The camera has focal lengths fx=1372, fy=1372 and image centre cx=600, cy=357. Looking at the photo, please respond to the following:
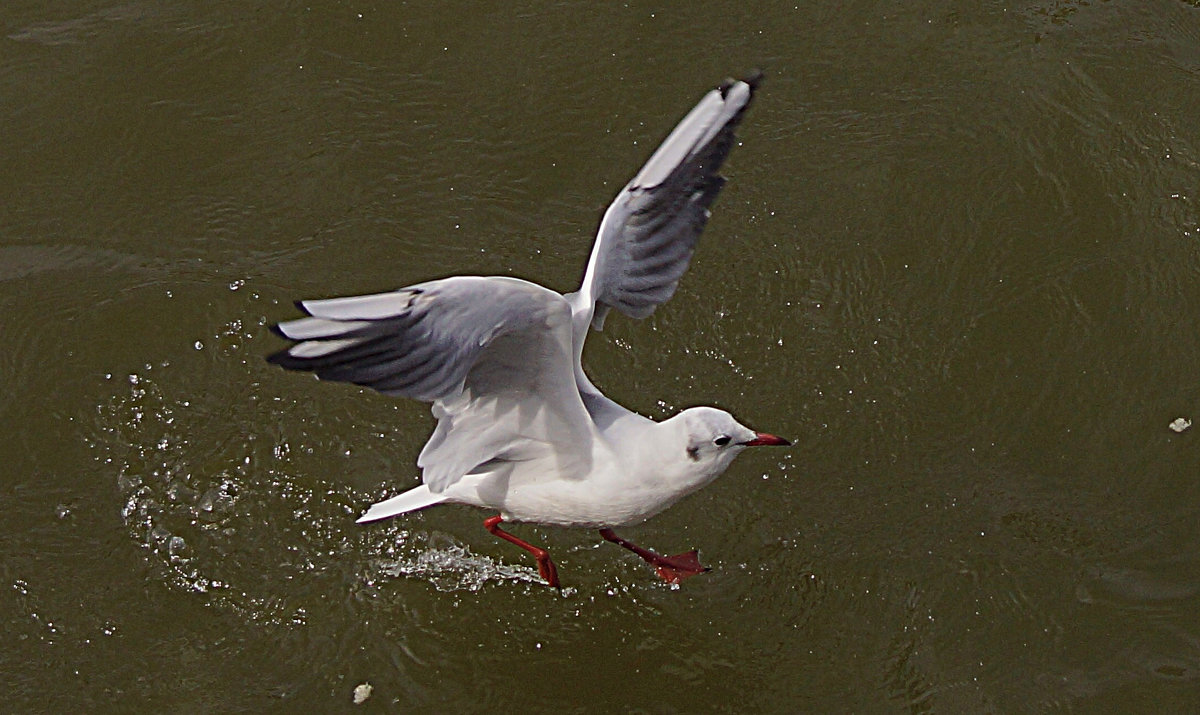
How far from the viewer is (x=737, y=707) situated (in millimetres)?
4457

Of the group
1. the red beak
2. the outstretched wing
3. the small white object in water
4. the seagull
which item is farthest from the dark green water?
the red beak

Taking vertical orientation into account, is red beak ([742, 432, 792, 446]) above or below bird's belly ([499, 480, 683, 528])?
above

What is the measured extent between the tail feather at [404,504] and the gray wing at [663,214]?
0.77 m

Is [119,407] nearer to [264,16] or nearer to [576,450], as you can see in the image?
[576,450]

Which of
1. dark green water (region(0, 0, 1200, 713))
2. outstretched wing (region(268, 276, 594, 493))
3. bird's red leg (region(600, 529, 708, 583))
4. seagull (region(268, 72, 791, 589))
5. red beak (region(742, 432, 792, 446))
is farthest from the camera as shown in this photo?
bird's red leg (region(600, 529, 708, 583))

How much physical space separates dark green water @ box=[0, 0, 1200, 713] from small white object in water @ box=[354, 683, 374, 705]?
1.7 inches

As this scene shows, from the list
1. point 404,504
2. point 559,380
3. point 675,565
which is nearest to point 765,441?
point 559,380

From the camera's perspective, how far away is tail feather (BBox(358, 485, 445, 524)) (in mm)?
4594

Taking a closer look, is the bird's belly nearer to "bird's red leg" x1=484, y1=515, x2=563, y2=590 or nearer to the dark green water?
"bird's red leg" x1=484, y1=515, x2=563, y2=590

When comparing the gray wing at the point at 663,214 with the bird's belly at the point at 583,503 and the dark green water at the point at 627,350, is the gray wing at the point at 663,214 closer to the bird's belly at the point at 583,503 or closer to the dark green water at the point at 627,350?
the bird's belly at the point at 583,503

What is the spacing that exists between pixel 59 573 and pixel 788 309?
289cm

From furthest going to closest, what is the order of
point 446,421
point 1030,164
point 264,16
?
1. point 264,16
2. point 1030,164
3. point 446,421

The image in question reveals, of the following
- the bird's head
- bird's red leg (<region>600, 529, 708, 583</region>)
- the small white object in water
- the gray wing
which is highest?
the gray wing

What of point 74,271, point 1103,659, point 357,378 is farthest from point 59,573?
point 1103,659
